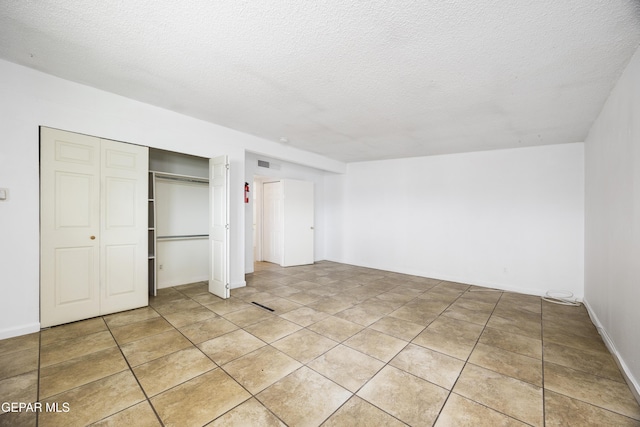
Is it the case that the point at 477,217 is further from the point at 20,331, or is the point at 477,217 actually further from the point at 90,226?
the point at 20,331

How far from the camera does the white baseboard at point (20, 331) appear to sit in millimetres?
2641

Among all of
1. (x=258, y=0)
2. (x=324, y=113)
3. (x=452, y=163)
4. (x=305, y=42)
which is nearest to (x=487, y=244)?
(x=452, y=163)

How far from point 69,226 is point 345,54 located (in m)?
3.60

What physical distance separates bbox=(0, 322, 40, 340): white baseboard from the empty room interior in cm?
2

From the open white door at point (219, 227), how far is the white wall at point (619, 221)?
14.6ft

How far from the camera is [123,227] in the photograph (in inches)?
136

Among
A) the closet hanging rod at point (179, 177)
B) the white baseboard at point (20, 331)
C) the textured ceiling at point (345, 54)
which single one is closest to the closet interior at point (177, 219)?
the closet hanging rod at point (179, 177)

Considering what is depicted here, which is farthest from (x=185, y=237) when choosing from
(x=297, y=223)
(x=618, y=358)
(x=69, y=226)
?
(x=618, y=358)

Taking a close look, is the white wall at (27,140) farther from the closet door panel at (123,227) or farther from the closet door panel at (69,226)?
the closet door panel at (123,227)

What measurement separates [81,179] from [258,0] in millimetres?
2994

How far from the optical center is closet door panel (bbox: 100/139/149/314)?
130 inches

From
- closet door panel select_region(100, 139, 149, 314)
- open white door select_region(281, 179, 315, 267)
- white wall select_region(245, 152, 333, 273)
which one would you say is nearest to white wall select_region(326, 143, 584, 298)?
white wall select_region(245, 152, 333, 273)

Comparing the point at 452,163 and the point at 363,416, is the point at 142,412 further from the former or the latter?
the point at 452,163

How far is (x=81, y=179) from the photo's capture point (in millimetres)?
3113
